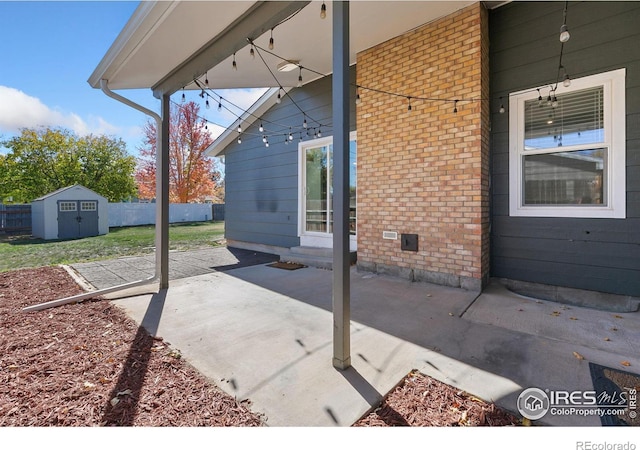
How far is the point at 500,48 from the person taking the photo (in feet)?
13.0

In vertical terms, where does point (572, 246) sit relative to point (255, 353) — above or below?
above

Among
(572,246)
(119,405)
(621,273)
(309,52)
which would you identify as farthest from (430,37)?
(119,405)

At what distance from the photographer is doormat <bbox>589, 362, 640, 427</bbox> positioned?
4.97 ft

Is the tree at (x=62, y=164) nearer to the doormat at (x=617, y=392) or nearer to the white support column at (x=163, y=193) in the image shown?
the white support column at (x=163, y=193)

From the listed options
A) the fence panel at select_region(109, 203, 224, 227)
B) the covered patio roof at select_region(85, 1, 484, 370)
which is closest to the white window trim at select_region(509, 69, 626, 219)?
the covered patio roof at select_region(85, 1, 484, 370)

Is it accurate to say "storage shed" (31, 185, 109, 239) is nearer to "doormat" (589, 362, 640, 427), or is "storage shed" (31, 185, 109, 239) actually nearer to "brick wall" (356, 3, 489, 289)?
"brick wall" (356, 3, 489, 289)

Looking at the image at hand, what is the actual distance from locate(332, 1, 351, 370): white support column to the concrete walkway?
0.27m

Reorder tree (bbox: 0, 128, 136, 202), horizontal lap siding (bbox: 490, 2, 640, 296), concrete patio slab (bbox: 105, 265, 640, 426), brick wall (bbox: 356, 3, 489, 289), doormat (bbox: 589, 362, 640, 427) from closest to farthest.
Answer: doormat (bbox: 589, 362, 640, 427) → concrete patio slab (bbox: 105, 265, 640, 426) → horizontal lap siding (bbox: 490, 2, 640, 296) → brick wall (bbox: 356, 3, 489, 289) → tree (bbox: 0, 128, 136, 202)

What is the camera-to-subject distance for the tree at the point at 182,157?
57.8 feet

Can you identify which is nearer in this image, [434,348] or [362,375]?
[362,375]

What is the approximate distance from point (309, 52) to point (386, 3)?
1.45 metres

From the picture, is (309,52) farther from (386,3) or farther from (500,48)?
(500,48)

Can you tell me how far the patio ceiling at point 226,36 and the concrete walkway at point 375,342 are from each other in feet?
8.96
